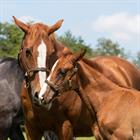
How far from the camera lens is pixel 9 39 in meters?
57.2

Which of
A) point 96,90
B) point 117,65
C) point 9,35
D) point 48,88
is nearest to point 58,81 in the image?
point 48,88

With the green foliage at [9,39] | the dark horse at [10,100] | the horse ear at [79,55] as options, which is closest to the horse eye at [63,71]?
the horse ear at [79,55]

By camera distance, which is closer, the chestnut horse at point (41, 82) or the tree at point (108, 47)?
the chestnut horse at point (41, 82)

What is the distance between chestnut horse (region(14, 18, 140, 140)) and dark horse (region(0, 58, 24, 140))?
0.95 m

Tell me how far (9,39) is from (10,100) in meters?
48.1

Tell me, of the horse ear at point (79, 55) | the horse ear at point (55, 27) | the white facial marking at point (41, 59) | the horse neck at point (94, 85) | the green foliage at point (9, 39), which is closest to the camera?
the horse ear at point (79, 55)

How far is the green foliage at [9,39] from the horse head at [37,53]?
45.6 meters

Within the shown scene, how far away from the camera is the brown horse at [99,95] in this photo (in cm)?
742

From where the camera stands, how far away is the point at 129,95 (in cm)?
780

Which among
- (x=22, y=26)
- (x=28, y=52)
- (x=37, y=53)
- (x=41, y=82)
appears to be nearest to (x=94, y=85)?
(x=41, y=82)

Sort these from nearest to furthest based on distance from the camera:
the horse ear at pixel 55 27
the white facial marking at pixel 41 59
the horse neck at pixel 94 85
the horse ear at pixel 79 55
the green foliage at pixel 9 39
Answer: the horse ear at pixel 79 55
the white facial marking at pixel 41 59
the horse neck at pixel 94 85
the horse ear at pixel 55 27
the green foliage at pixel 9 39

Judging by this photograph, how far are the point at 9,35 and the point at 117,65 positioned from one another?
4746cm

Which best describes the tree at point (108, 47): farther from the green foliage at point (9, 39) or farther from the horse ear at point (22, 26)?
the horse ear at point (22, 26)

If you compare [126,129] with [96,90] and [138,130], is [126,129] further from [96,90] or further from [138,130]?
[96,90]
